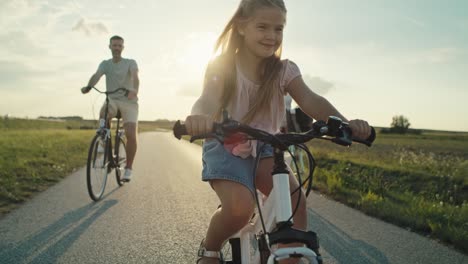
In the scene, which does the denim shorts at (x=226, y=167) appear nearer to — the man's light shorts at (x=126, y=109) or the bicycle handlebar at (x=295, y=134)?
the bicycle handlebar at (x=295, y=134)

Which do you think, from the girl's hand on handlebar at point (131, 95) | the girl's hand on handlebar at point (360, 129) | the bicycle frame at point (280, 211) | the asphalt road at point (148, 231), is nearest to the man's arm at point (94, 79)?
the girl's hand on handlebar at point (131, 95)

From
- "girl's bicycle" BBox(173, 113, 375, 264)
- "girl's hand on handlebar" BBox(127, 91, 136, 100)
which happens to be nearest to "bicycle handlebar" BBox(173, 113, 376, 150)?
"girl's bicycle" BBox(173, 113, 375, 264)

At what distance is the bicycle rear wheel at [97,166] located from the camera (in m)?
6.27

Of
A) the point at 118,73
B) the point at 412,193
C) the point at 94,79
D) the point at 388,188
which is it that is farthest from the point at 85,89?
the point at 412,193

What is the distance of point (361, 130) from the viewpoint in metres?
2.14

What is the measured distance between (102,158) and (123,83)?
56.1 inches

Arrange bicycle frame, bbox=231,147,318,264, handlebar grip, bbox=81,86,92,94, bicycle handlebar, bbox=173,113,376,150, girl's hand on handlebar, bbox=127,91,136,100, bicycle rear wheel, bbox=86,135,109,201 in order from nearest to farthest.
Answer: bicycle frame, bbox=231,147,318,264, bicycle handlebar, bbox=173,113,376,150, bicycle rear wheel, bbox=86,135,109,201, handlebar grip, bbox=81,86,92,94, girl's hand on handlebar, bbox=127,91,136,100

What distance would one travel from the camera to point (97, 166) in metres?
6.64

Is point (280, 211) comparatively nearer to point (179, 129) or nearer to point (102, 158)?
point (179, 129)

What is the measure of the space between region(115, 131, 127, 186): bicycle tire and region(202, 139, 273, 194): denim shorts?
516 cm

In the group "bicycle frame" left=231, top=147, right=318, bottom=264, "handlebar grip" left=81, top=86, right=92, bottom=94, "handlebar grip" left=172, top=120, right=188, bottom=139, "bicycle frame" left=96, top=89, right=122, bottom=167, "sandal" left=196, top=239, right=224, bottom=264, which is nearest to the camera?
"bicycle frame" left=231, top=147, right=318, bottom=264

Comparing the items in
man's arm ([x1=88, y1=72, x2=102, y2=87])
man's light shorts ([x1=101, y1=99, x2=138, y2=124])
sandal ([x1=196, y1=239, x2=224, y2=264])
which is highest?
man's arm ([x1=88, y1=72, x2=102, y2=87])

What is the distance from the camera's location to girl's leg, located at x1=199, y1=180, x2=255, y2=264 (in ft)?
8.16

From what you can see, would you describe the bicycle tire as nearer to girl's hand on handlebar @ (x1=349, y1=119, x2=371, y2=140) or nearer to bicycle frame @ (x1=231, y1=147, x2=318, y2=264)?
bicycle frame @ (x1=231, y1=147, x2=318, y2=264)
